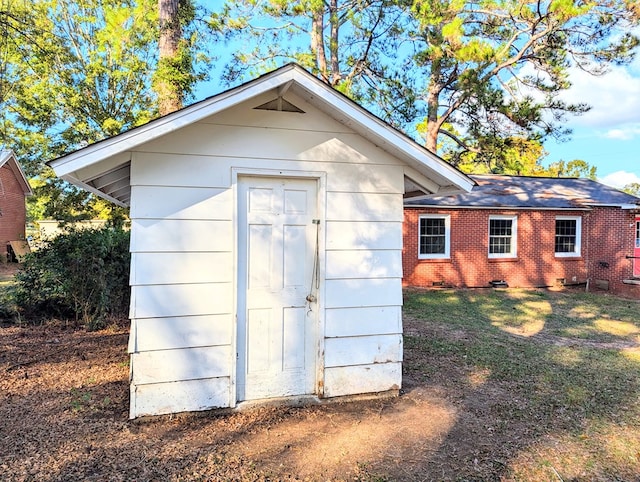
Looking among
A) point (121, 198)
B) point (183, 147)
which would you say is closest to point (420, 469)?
point (183, 147)

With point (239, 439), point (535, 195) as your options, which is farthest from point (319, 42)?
point (239, 439)

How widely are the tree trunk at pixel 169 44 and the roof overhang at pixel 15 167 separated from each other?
16.3m

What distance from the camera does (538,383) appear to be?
5.34 meters

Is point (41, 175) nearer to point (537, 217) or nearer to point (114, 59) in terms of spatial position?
point (114, 59)

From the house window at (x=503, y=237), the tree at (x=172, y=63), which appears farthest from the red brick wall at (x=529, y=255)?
the tree at (x=172, y=63)

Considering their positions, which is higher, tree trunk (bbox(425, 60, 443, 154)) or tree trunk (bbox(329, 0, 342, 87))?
tree trunk (bbox(329, 0, 342, 87))

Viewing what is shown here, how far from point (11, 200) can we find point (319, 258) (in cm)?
2456

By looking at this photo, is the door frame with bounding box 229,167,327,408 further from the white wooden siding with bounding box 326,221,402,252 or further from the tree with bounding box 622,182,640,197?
the tree with bounding box 622,182,640,197

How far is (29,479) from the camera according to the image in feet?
9.98

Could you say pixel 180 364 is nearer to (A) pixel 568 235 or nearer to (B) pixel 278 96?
(B) pixel 278 96

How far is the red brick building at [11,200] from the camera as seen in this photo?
827 inches

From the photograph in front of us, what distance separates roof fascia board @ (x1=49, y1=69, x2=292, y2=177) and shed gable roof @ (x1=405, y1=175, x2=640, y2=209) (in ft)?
33.6

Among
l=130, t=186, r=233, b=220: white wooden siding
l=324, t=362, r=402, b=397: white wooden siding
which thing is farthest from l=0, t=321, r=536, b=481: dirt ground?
l=130, t=186, r=233, b=220: white wooden siding

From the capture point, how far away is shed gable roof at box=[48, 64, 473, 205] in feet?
12.1
